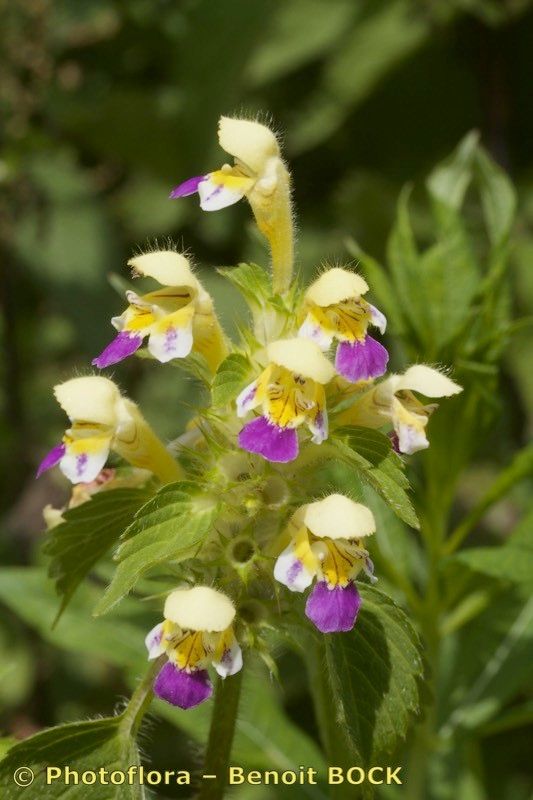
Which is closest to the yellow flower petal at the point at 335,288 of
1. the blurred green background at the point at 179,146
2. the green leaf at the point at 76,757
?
the green leaf at the point at 76,757

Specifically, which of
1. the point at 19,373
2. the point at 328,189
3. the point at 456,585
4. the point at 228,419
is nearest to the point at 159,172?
the point at 328,189

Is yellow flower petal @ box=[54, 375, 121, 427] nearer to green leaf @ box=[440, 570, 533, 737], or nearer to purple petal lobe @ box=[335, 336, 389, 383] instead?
purple petal lobe @ box=[335, 336, 389, 383]

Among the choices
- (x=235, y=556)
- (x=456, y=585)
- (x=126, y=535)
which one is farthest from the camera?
(x=456, y=585)

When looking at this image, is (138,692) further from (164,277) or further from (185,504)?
(164,277)

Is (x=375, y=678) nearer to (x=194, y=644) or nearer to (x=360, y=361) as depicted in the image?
(x=194, y=644)

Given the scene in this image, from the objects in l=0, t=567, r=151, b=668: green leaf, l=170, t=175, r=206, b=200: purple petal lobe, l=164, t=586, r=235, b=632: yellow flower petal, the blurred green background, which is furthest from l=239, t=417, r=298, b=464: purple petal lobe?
the blurred green background

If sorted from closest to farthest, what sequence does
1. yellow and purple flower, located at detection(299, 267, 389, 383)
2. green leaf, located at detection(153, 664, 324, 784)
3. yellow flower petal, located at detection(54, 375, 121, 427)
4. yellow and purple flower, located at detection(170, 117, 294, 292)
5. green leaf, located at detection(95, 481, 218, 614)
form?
green leaf, located at detection(95, 481, 218, 614)
yellow and purple flower, located at detection(299, 267, 389, 383)
yellow flower petal, located at detection(54, 375, 121, 427)
yellow and purple flower, located at detection(170, 117, 294, 292)
green leaf, located at detection(153, 664, 324, 784)
